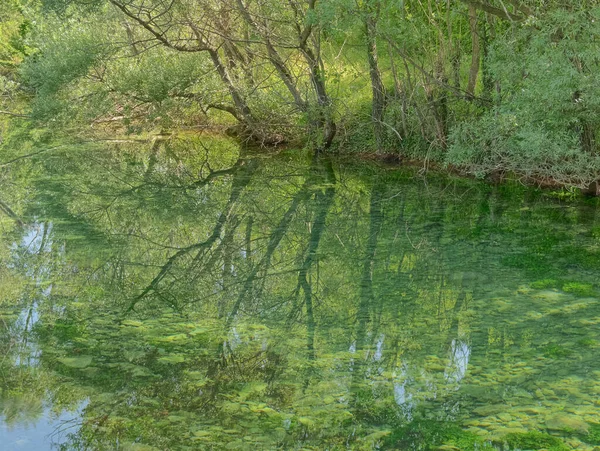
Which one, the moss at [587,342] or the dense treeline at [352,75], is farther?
the dense treeline at [352,75]

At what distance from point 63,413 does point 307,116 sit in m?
9.76

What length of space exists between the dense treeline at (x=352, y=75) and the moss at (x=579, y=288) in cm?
239

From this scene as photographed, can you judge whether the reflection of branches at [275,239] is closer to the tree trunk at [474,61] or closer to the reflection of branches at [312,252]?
Answer: the reflection of branches at [312,252]

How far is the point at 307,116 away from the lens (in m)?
13.4

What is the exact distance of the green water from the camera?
4.18 m

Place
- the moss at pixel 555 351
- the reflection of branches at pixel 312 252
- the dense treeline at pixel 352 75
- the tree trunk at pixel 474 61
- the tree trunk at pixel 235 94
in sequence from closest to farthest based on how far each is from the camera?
the moss at pixel 555 351
the reflection of branches at pixel 312 252
the dense treeline at pixel 352 75
the tree trunk at pixel 474 61
the tree trunk at pixel 235 94

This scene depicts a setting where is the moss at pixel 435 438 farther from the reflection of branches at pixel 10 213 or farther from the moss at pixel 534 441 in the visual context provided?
the reflection of branches at pixel 10 213

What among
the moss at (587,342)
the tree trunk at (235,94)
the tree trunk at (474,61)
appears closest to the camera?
the moss at (587,342)

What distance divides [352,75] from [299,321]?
8196 millimetres

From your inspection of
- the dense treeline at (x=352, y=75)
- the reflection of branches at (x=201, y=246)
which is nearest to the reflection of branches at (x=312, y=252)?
the reflection of branches at (x=201, y=246)

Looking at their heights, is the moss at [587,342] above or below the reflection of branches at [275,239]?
below

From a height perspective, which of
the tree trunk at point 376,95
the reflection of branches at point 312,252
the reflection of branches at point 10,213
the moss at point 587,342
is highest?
the tree trunk at point 376,95

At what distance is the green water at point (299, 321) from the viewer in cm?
418

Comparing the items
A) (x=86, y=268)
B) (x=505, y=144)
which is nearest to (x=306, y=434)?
(x=86, y=268)
